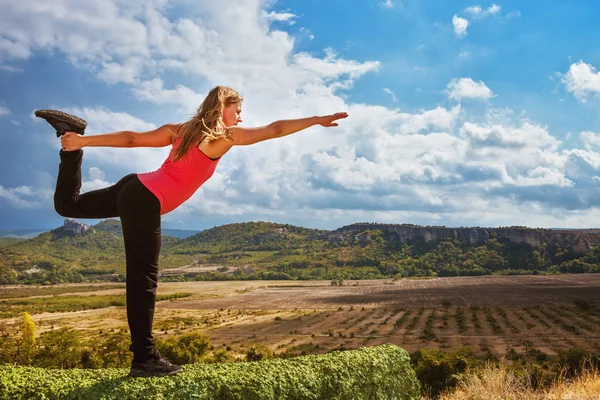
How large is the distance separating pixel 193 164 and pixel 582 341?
68580mm

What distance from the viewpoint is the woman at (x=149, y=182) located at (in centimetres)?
323

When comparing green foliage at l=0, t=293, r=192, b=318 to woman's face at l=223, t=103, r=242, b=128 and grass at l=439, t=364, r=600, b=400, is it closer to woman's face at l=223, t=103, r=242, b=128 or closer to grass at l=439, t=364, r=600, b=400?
grass at l=439, t=364, r=600, b=400

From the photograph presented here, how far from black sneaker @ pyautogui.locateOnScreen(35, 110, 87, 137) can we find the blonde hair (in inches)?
30.0

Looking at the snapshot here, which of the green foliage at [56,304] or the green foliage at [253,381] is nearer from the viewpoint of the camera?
the green foliage at [253,381]

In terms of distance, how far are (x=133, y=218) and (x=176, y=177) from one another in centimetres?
41

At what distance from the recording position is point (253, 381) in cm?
387

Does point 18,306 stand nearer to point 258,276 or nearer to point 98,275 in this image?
point 98,275

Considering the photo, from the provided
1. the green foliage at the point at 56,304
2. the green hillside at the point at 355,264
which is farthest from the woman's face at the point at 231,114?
the green hillside at the point at 355,264

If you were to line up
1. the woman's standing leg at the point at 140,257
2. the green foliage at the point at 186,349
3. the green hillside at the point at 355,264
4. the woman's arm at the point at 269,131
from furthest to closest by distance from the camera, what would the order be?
1. the green hillside at the point at 355,264
2. the green foliage at the point at 186,349
3. the woman's arm at the point at 269,131
4. the woman's standing leg at the point at 140,257

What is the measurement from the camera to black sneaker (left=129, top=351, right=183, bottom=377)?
345 cm

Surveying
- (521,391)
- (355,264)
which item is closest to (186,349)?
(521,391)

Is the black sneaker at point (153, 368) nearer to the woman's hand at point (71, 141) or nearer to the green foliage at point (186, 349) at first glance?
the woman's hand at point (71, 141)

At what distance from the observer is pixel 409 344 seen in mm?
56625

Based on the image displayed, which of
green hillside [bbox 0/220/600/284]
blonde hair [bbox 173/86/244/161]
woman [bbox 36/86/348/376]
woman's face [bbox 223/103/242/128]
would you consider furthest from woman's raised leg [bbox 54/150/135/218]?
green hillside [bbox 0/220/600/284]
